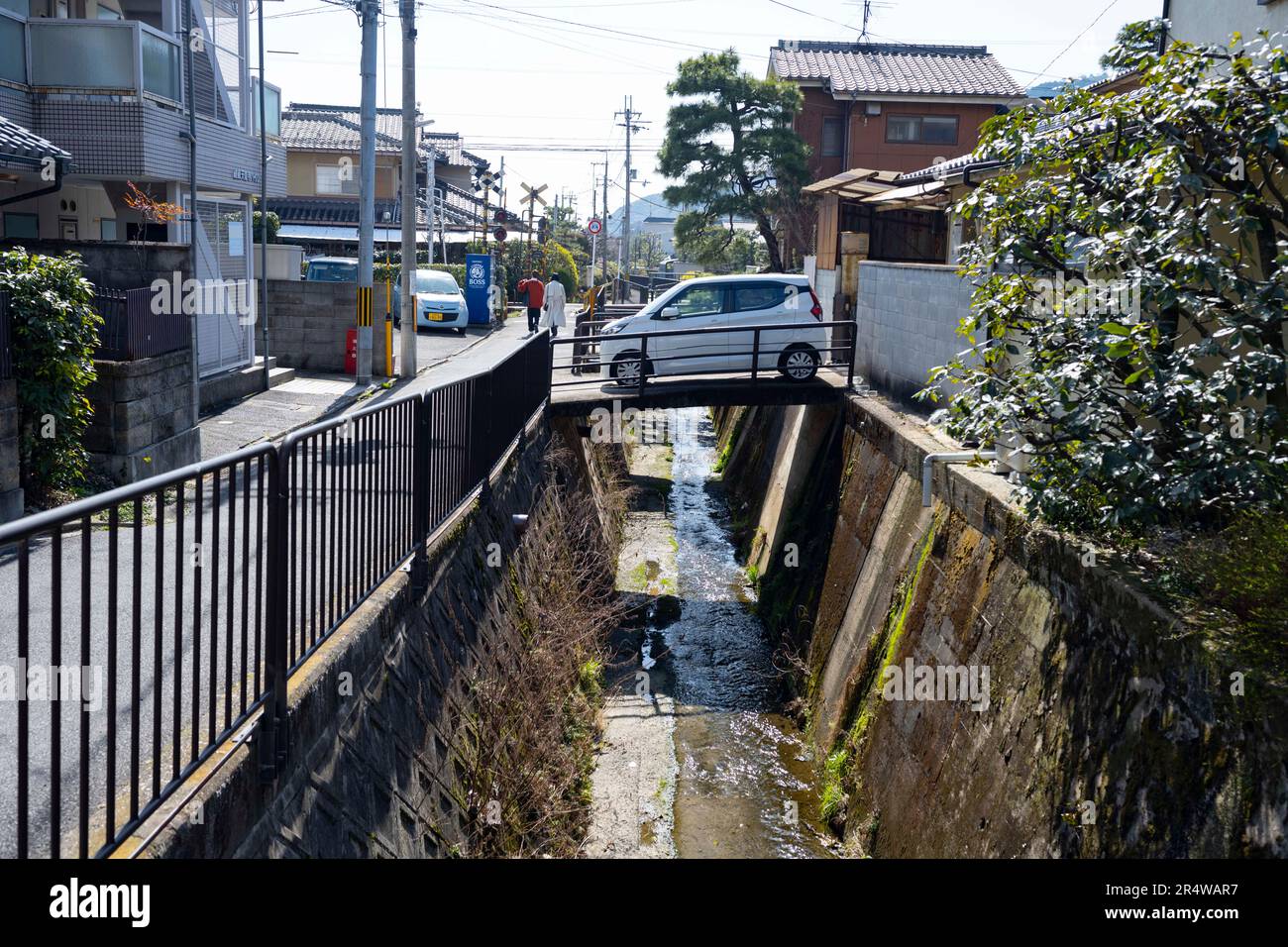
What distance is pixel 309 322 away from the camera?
64.5 ft

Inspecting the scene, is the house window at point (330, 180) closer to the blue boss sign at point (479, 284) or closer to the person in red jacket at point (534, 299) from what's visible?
the blue boss sign at point (479, 284)

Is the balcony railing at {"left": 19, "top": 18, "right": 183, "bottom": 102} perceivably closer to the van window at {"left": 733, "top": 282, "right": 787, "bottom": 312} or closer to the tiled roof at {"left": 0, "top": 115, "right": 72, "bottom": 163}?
the tiled roof at {"left": 0, "top": 115, "right": 72, "bottom": 163}

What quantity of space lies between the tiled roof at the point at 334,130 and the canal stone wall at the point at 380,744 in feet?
107

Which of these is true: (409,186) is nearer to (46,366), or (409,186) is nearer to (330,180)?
(46,366)

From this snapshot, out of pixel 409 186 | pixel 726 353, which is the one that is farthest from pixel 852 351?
pixel 409 186

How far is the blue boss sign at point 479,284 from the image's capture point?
31.9 metres

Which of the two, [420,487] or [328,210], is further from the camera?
[328,210]

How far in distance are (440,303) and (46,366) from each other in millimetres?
20474

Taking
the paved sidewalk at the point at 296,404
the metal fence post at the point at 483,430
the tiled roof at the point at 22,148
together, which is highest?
the tiled roof at the point at 22,148

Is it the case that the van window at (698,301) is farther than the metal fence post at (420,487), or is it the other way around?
the van window at (698,301)

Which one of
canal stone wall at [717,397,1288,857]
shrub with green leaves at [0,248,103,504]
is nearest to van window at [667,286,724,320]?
canal stone wall at [717,397,1288,857]

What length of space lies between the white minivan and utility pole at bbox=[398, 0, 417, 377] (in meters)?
3.34

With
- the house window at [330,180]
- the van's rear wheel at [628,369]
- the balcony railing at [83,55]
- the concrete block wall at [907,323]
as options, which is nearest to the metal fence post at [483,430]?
the concrete block wall at [907,323]

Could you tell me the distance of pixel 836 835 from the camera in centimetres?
904
